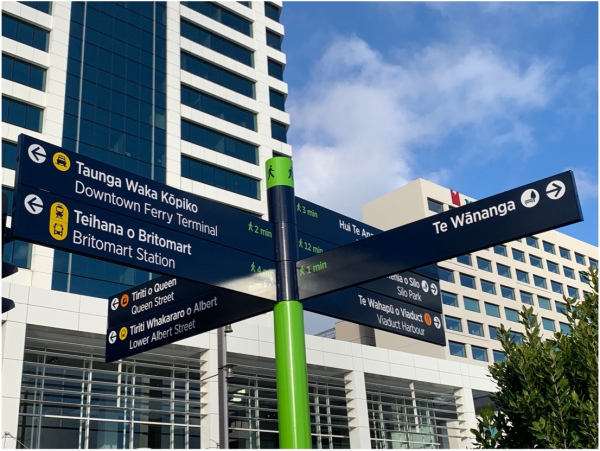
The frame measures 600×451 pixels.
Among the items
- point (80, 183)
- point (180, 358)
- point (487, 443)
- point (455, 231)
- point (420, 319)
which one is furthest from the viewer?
point (180, 358)

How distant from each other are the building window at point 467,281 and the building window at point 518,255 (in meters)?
6.86

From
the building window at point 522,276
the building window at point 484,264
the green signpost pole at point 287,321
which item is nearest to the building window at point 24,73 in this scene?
the green signpost pole at point 287,321

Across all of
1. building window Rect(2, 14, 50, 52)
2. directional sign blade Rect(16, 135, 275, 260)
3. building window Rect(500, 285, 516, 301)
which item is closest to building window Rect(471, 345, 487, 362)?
building window Rect(500, 285, 516, 301)

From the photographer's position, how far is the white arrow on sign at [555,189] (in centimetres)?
563

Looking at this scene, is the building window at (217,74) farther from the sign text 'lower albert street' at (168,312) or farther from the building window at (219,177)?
the sign text 'lower albert street' at (168,312)

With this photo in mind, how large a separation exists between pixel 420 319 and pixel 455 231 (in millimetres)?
2007

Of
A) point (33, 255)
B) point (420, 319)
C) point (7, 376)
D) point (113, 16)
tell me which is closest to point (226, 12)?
point (113, 16)

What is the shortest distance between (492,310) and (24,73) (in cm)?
3899

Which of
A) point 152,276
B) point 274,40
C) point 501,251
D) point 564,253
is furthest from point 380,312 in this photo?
point 564,253

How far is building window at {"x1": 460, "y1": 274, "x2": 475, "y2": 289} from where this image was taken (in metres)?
53.8

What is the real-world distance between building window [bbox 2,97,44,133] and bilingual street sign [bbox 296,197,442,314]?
76.4 ft

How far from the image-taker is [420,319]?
25.9ft

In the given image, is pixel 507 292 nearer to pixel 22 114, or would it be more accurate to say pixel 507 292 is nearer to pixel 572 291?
pixel 572 291

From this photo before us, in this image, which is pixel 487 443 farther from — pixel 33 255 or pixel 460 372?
pixel 460 372
